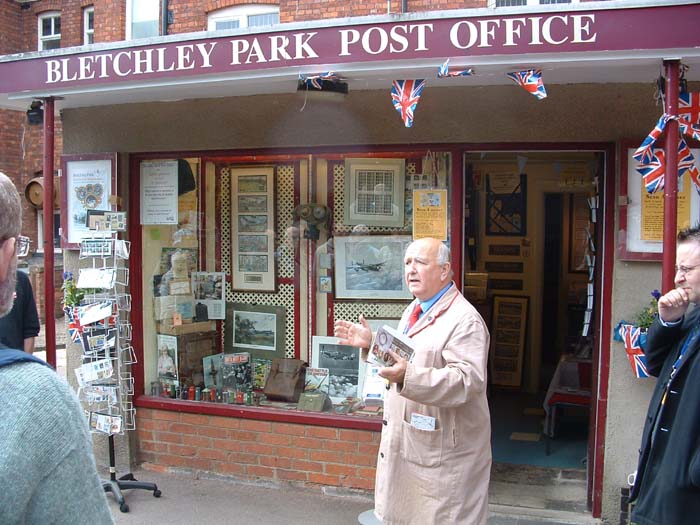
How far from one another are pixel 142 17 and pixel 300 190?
4.74 meters

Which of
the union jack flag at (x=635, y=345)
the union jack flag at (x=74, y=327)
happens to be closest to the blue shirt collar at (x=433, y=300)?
the union jack flag at (x=635, y=345)

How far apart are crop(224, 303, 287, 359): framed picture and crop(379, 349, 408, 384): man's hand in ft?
9.06

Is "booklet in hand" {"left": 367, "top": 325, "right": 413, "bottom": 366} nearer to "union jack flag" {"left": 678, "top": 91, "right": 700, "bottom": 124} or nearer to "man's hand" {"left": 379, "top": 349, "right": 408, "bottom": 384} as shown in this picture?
"man's hand" {"left": 379, "top": 349, "right": 408, "bottom": 384}

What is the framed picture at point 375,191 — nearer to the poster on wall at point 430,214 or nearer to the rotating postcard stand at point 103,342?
the poster on wall at point 430,214

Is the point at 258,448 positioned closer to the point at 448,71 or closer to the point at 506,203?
the point at 448,71

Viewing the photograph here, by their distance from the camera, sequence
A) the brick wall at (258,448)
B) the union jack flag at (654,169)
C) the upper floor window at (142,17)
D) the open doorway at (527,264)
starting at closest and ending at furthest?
the union jack flag at (654,169) < the brick wall at (258,448) < the open doorway at (527,264) < the upper floor window at (142,17)

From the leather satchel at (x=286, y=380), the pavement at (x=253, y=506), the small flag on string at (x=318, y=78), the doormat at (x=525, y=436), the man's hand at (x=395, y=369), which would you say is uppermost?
the small flag on string at (x=318, y=78)

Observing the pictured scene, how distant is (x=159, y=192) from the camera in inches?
220

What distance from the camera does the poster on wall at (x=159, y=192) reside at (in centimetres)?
556

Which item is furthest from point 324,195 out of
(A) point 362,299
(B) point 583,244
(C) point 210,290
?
(B) point 583,244

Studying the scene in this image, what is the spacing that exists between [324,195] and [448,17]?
6.58ft

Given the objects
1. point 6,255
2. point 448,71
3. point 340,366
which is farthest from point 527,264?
point 6,255

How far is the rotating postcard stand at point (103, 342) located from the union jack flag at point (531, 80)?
3.06 m

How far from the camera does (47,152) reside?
4582 millimetres
